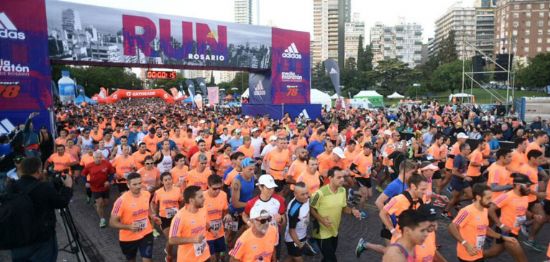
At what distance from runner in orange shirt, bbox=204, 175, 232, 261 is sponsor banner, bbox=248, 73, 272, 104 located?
19.7 metres

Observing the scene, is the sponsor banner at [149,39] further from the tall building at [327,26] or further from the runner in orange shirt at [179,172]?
the tall building at [327,26]

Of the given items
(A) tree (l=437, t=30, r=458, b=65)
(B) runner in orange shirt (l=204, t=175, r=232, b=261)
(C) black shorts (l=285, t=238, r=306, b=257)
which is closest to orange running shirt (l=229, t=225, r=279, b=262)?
(C) black shorts (l=285, t=238, r=306, b=257)

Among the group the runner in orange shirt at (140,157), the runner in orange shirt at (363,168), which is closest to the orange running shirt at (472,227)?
the runner in orange shirt at (363,168)

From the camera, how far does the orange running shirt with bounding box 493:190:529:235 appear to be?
528 cm

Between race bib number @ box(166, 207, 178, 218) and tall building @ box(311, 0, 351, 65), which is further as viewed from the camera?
tall building @ box(311, 0, 351, 65)

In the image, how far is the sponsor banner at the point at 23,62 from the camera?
47.3 feet

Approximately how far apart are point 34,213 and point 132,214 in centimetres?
125

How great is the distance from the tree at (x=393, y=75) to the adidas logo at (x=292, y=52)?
49347 millimetres

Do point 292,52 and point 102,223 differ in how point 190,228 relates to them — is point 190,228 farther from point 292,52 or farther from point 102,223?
point 292,52

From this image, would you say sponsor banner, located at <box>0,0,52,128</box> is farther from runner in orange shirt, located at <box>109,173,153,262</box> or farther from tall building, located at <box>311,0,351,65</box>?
tall building, located at <box>311,0,351,65</box>

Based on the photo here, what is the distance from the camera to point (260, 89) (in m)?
25.3

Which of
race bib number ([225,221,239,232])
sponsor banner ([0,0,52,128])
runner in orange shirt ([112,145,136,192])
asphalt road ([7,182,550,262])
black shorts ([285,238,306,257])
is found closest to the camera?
black shorts ([285,238,306,257])

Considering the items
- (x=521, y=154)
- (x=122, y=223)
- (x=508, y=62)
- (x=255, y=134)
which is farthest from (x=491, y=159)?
(x=508, y=62)

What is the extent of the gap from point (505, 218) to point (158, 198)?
5.03 metres
